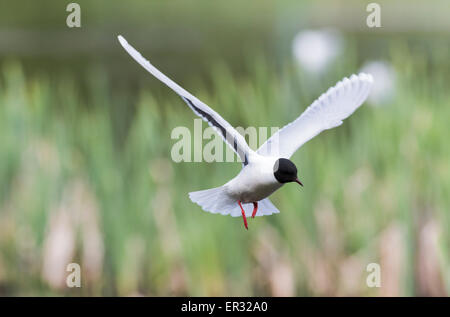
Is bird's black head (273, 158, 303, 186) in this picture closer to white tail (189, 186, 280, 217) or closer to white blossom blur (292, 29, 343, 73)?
white tail (189, 186, 280, 217)

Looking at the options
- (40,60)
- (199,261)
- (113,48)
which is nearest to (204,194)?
(199,261)

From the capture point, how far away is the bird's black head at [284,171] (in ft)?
2.33

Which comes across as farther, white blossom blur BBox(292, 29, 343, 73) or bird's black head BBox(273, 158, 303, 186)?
white blossom blur BBox(292, 29, 343, 73)

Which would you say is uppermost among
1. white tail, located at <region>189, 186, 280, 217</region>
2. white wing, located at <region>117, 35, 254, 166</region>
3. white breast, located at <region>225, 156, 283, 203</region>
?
white wing, located at <region>117, 35, 254, 166</region>

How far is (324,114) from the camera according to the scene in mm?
889

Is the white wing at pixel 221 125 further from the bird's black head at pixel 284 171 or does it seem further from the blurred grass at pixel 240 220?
the blurred grass at pixel 240 220

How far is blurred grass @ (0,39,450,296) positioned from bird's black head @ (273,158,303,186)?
106 cm

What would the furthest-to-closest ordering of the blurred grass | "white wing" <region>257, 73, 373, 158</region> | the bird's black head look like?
the blurred grass
"white wing" <region>257, 73, 373, 158</region>
the bird's black head

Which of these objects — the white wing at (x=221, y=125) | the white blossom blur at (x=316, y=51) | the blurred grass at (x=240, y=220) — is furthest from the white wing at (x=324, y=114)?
the white blossom blur at (x=316, y=51)

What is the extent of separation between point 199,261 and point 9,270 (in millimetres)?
584

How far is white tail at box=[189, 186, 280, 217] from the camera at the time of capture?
779 mm

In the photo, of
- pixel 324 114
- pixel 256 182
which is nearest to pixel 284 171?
pixel 256 182

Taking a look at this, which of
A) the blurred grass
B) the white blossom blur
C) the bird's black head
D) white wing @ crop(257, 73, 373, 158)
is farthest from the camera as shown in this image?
the white blossom blur

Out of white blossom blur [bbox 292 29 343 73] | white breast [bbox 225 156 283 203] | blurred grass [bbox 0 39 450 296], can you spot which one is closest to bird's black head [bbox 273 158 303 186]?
white breast [bbox 225 156 283 203]
